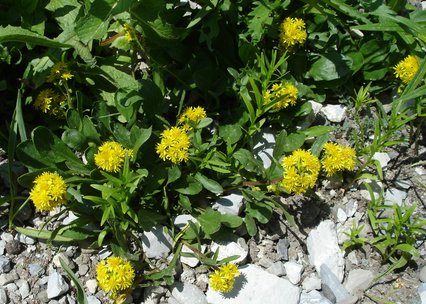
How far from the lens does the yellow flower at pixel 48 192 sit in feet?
8.75

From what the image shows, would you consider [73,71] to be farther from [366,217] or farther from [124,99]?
[366,217]

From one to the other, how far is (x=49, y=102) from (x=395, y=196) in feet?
6.79

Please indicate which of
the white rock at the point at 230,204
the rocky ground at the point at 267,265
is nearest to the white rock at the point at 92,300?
the rocky ground at the point at 267,265

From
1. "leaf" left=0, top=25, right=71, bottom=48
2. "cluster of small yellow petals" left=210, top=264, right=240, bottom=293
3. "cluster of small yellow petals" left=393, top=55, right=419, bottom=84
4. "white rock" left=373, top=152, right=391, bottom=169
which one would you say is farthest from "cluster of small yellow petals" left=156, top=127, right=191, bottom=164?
"cluster of small yellow petals" left=393, top=55, right=419, bottom=84

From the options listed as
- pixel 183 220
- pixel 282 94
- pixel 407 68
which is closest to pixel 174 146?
pixel 183 220

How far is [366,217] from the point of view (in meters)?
3.30

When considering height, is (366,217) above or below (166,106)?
below

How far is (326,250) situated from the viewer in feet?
10.3

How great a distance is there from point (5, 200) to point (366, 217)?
202cm

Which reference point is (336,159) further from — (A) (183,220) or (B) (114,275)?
(B) (114,275)

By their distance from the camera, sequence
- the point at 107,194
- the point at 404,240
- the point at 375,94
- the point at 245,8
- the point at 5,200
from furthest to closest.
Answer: the point at 375,94, the point at 245,8, the point at 404,240, the point at 5,200, the point at 107,194

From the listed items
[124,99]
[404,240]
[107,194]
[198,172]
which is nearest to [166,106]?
[124,99]

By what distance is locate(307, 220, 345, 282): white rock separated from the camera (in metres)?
3.11

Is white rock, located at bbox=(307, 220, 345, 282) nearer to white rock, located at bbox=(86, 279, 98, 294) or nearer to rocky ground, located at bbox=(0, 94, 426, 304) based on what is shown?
rocky ground, located at bbox=(0, 94, 426, 304)
